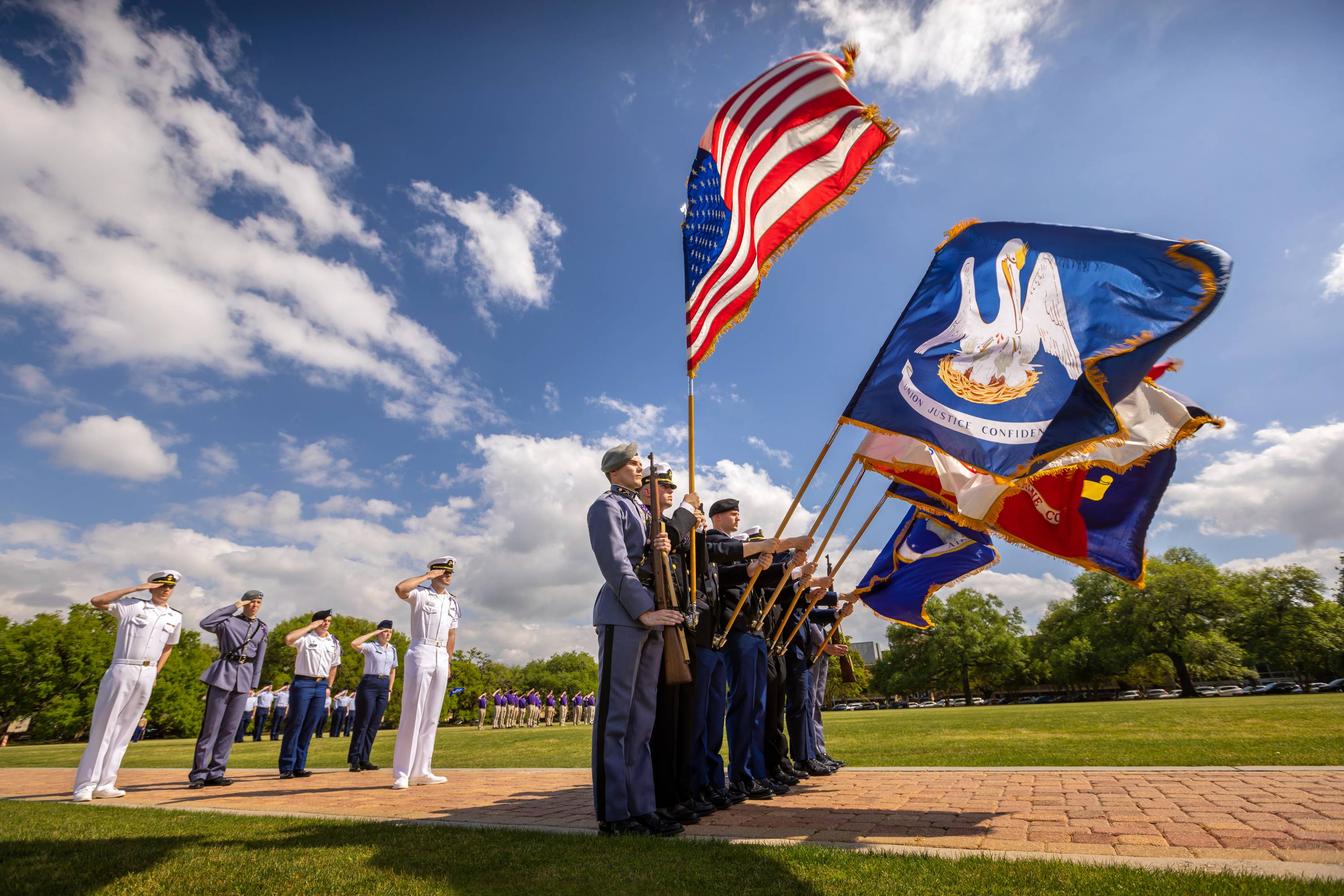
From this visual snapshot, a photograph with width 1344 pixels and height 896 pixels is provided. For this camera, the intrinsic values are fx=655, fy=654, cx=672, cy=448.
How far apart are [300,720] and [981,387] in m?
9.65

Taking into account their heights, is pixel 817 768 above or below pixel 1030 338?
below

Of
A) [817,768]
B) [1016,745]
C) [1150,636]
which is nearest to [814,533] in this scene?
[817,768]

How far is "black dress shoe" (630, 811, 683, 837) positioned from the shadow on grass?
2.54 meters

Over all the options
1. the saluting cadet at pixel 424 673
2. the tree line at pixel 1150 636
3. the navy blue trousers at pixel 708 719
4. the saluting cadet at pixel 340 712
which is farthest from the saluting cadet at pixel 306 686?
the tree line at pixel 1150 636

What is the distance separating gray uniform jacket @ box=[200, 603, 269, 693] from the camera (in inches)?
A: 297

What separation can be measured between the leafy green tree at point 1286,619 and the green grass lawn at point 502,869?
67.7m

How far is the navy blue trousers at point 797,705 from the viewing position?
6.86m

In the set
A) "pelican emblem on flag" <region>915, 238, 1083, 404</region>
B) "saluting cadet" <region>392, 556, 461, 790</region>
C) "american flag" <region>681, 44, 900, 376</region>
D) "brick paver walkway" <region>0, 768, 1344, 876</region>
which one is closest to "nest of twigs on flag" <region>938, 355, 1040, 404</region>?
"pelican emblem on flag" <region>915, 238, 1083, 404</region>

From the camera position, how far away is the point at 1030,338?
4902 mm

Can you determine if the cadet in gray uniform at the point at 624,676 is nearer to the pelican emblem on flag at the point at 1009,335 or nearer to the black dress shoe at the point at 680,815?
the black dress shoe at the point at 680,815

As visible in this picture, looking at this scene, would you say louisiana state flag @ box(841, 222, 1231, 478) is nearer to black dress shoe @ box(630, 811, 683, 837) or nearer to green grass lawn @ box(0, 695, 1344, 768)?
black dress shoe @ box(630, 811, 683, 837)

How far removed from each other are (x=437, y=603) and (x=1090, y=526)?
263 inches

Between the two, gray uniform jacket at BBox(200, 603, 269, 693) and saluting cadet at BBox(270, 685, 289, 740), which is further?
saluting cadet at BBox(270, 685, 289, 740)

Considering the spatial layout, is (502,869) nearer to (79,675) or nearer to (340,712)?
(340,712)
